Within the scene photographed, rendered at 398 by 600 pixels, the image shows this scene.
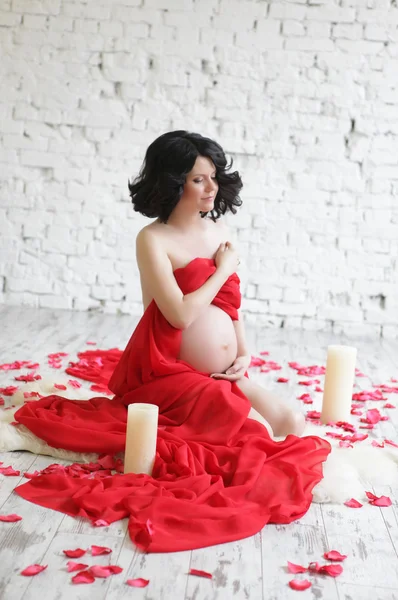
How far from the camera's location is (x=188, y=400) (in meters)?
2.77

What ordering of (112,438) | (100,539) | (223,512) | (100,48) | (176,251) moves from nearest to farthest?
(100,539)
(223,512)
(112,438)
(176,251)
(100,48)

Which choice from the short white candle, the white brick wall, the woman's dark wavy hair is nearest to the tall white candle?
the woman's dark wavy hair

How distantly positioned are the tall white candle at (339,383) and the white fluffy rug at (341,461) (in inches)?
10.9

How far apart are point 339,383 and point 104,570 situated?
5.43 feet

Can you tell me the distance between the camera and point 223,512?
218 centimetres

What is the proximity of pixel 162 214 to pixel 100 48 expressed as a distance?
10.2 feet

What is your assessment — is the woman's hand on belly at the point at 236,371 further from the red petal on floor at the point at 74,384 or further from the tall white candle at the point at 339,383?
the red petal on floor at the point at 74,384

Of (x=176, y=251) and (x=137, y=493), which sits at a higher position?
(x=176, y=251)

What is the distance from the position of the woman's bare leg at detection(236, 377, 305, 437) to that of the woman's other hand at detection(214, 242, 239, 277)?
425 mm

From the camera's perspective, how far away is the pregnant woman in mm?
2301

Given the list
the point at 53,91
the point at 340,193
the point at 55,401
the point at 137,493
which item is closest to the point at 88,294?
the point at 53,91

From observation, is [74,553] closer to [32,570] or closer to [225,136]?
[32,570]

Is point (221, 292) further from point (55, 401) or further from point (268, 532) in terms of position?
point (268, 532)

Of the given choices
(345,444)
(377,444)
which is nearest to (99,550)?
(345,444)
